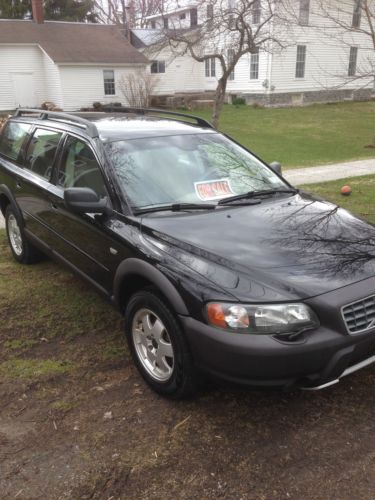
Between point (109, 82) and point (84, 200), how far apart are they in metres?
30.1

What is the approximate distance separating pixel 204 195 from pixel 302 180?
709 centimetres

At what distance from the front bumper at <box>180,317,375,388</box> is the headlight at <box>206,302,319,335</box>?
0.14 feet

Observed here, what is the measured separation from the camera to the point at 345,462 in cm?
257

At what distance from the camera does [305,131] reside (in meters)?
21.5

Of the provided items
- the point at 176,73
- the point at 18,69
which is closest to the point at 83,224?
the point at 18,69

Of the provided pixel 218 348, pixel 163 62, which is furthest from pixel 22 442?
pixel 163 62

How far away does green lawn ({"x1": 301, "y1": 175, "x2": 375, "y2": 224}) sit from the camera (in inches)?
301

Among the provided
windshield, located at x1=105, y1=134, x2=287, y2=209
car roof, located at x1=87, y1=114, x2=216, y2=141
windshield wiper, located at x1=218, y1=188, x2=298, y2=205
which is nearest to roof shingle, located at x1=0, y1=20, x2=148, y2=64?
car roof, located at x1=87, y1=114, x2=216, y2=141

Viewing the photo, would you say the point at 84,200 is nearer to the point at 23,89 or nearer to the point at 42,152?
the point at 42,152

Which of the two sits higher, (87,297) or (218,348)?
(218,348)

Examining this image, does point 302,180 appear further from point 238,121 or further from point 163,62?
point 163,62

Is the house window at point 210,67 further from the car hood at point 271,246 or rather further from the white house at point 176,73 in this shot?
the car hood at point 271,246

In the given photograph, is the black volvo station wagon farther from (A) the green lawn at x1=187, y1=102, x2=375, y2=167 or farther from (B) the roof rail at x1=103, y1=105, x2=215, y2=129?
(A) the green lawn at x1=187, y1=102, x2=375, y2=167

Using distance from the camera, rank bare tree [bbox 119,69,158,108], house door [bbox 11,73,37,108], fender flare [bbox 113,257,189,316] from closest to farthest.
A: fender flare [bbox 113,257,189,316] → bare tree [bbox 119,69,158,108] → house door [bbox 11,73,37,108]
